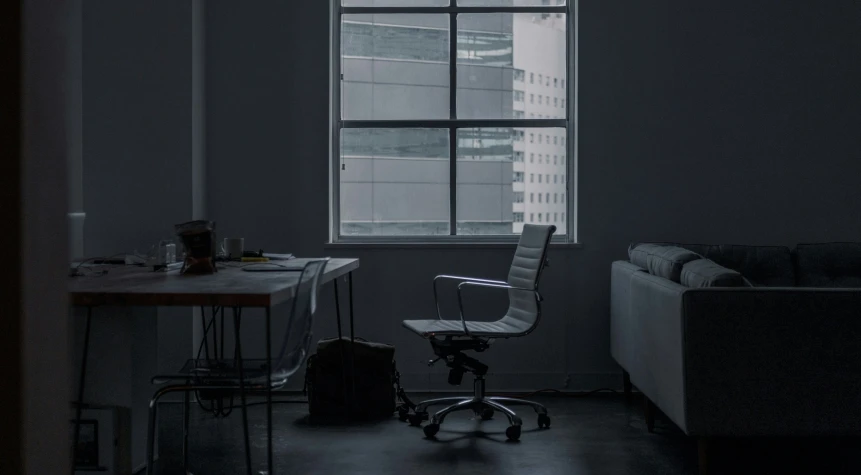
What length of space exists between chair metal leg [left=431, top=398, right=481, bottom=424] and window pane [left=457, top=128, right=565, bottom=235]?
1441 mm

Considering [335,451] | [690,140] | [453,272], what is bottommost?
[335,451]

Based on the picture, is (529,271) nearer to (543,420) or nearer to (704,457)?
(543,420)

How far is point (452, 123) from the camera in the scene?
16.5 ft

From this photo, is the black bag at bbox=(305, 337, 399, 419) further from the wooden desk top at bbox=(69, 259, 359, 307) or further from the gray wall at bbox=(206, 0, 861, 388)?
the wooden desk top at bbox=(69, 259, 359, 307)

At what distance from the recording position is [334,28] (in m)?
5.01

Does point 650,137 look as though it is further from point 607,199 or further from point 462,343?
point 462,343

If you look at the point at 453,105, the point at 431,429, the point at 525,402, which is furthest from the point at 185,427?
the point at 453,105

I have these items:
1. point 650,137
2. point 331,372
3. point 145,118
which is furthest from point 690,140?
point 145,118

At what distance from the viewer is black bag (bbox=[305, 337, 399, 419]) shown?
419 centimetres

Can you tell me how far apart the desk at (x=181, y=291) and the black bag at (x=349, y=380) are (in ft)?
4.37

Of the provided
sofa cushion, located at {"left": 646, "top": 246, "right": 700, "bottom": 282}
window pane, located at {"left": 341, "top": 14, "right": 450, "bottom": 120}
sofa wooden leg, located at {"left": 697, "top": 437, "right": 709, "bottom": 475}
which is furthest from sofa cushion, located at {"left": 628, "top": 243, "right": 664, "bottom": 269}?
window pane, located at {"left": 341, "top": 14, "right": 450, "bottom": 120}

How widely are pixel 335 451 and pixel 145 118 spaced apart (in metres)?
2.37

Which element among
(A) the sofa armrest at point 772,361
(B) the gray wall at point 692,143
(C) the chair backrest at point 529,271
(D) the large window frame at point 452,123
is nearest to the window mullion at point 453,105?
(D) the large window frame at point 452,123

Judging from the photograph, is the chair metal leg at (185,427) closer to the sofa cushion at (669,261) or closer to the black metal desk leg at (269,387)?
the black metal desk leg at (269,387)
